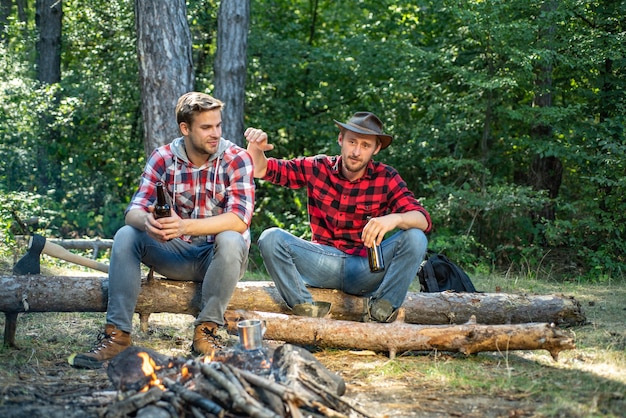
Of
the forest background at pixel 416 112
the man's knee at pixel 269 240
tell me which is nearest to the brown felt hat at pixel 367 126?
the man's knee at pixel 269 240

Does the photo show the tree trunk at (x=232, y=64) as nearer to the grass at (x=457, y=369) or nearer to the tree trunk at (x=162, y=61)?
the tree trunk at (x=162, y=61)

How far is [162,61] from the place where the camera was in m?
7.66

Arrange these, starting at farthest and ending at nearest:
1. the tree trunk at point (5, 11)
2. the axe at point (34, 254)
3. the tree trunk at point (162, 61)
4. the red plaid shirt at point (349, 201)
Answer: the tree trunk at point (5, 11) → the tree trunk at point (162, 61) → the red plaid shirt at point (349, 201) → the axe at point (34, 254)

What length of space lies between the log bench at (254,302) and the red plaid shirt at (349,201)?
412 millimetres

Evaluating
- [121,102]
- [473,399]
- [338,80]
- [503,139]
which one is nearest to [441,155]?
[503,139]

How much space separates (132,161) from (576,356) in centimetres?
1015

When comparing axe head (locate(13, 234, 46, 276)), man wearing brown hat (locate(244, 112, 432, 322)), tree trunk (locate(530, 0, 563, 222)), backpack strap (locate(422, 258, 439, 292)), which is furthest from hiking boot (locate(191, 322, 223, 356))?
tree trunk (locate(530, 0, 563, 222))

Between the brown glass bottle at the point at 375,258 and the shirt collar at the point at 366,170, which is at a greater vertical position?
the shirt collar at the point at 366,170

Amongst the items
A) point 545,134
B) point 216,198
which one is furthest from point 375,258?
point 545,134

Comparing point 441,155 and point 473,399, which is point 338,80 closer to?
point 441,155

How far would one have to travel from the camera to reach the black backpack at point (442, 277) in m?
5.73

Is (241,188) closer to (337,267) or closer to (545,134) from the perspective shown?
(337,267)

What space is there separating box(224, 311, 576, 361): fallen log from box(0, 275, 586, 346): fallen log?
1.17 ft

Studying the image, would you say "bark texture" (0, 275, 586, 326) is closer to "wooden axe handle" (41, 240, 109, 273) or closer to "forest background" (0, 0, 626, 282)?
"wooden axe handle" (41, 240, 109, 273)
